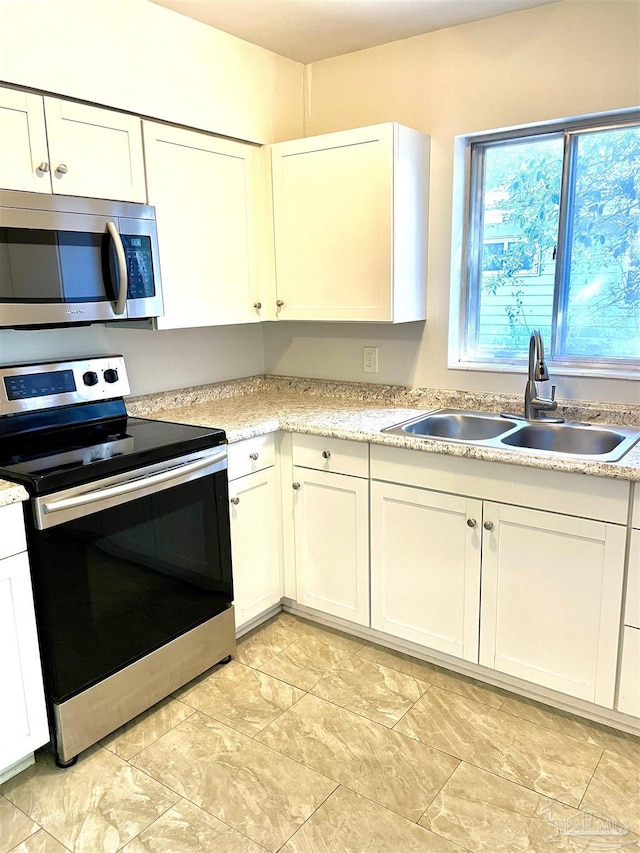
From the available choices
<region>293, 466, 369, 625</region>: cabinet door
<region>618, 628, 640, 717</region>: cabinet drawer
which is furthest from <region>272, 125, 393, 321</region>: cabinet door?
<region>618, 628, 640, 717</region>: cabinet drawer

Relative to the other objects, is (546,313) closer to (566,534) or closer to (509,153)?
(509,153)

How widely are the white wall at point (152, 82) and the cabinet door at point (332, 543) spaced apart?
78 cm

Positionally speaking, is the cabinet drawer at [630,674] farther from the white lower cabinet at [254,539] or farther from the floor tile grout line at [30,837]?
the floor tile grout line at [30,837]

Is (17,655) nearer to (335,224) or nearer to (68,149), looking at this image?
(68,149)

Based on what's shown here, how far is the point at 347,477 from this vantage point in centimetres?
244

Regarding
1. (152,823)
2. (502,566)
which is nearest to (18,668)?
(152,823)

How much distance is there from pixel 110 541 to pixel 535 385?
1.61 metres

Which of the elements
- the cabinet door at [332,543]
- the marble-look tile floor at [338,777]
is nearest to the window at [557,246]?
the cabinet door at [332,543]

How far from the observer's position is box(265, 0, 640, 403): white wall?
2.22 m

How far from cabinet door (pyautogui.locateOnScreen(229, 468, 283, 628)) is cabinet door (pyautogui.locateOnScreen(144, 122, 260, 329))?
68 cm

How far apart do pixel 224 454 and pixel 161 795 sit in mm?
1054

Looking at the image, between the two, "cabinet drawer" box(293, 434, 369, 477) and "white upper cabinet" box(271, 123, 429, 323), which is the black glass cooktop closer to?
"cabinet drawer" box(293, 434, 369, 477)

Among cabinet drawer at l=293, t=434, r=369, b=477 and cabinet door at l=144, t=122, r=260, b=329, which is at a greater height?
cabinet door at l=144, t=122, r=260, b=329

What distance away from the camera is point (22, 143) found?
1.90m
